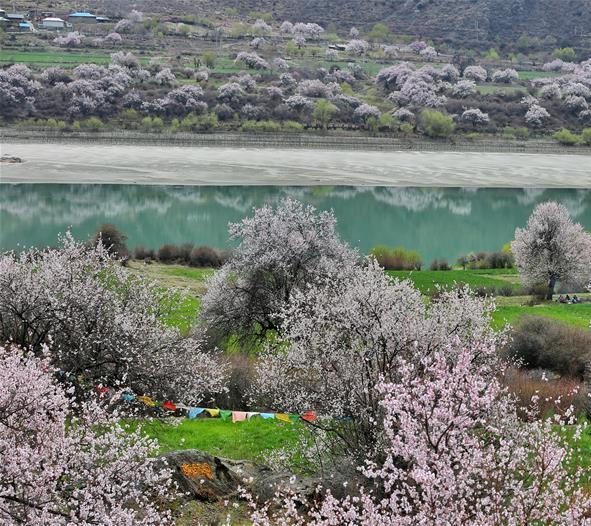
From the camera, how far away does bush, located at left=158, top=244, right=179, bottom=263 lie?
1436 inches

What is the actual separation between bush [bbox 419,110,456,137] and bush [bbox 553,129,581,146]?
32.2 feet

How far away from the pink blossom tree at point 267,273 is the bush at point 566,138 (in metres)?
65.3

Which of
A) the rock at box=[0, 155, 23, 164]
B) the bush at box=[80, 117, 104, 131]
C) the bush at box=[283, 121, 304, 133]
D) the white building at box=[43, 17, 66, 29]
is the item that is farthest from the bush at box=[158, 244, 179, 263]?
the white building at box=[43, 17, 66, 29]

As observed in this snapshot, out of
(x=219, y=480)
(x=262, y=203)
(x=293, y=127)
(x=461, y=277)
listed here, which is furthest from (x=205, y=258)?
(x=293, y=127)

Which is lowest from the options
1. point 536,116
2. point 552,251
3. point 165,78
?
point 552,251

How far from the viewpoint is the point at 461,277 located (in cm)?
3331

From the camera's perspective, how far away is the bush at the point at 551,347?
19359 mm

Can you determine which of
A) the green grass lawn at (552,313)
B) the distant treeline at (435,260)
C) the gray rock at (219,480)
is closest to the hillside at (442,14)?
the distant treeline at (435,260)

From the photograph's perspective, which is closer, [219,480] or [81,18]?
[219,480]

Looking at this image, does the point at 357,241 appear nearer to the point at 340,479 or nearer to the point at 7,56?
the point at 340,479

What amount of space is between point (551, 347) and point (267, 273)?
680 centimetres

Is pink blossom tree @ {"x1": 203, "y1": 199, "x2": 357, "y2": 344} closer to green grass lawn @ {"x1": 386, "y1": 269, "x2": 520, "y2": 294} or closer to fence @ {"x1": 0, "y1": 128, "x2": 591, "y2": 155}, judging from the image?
green grass lawn @ {"x1": 386, "y1": 269, "x2": 520, "y2": 294}

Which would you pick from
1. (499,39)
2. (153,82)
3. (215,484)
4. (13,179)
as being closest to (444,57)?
(499,39)

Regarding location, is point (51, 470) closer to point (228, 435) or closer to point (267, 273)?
point (228, 435)
